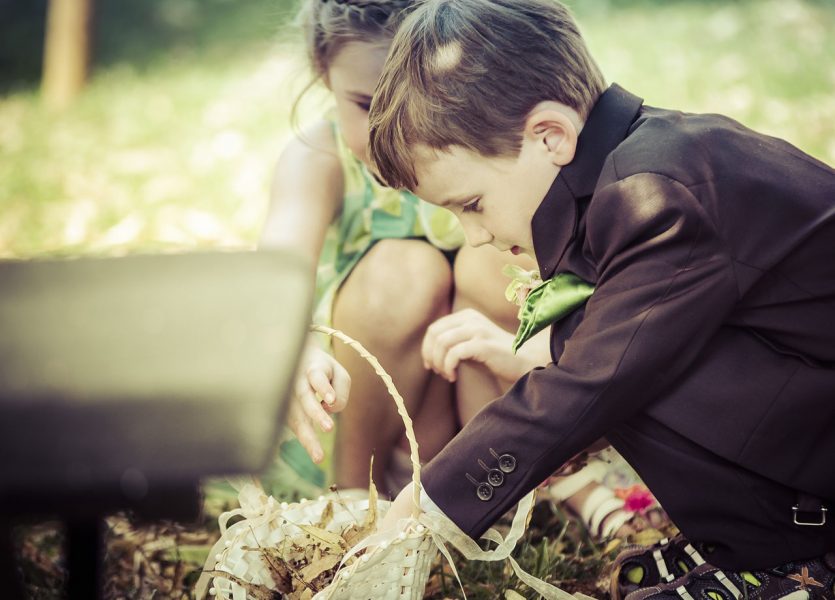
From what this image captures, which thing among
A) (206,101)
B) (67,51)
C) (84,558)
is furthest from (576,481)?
(67,51)

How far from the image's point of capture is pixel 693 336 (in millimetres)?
1131

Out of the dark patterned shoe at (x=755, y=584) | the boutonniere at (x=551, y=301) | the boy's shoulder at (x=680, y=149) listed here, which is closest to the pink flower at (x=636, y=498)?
the dark patterned shoe at (x=755, y=584)

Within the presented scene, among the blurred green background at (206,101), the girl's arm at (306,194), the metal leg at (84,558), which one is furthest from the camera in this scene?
the blurred green background at (206,101)

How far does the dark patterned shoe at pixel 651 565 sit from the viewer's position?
1295 millimetres

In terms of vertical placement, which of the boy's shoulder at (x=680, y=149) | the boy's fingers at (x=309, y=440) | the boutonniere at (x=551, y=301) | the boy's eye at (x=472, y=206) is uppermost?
the boy's shoulder at (x=680, y=149)

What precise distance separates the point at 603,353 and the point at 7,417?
67 cm

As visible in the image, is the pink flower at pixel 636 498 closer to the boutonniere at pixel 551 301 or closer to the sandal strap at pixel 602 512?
the sandal strap at pixel 602 512

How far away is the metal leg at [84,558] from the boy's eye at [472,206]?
0.68 metres

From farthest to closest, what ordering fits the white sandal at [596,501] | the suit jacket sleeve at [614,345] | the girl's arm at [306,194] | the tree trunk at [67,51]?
the tree trunk at [67,51] < the girl's arm at [306,194] < the white sandal at [596,501] < the suit jacket sleeve at [614,345]

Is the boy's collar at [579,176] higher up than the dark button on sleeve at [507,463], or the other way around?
the boy's collar at [579,176]

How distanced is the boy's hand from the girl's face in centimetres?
43

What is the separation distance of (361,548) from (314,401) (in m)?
0.23

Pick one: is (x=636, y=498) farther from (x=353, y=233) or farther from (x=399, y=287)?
(x=353, y=233)

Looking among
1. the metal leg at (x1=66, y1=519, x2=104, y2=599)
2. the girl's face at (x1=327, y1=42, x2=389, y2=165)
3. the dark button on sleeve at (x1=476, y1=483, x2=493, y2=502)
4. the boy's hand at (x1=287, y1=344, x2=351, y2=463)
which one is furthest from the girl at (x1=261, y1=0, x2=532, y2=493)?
the metal leg at (x1=66, y1=519, x2=104, y2=599)
